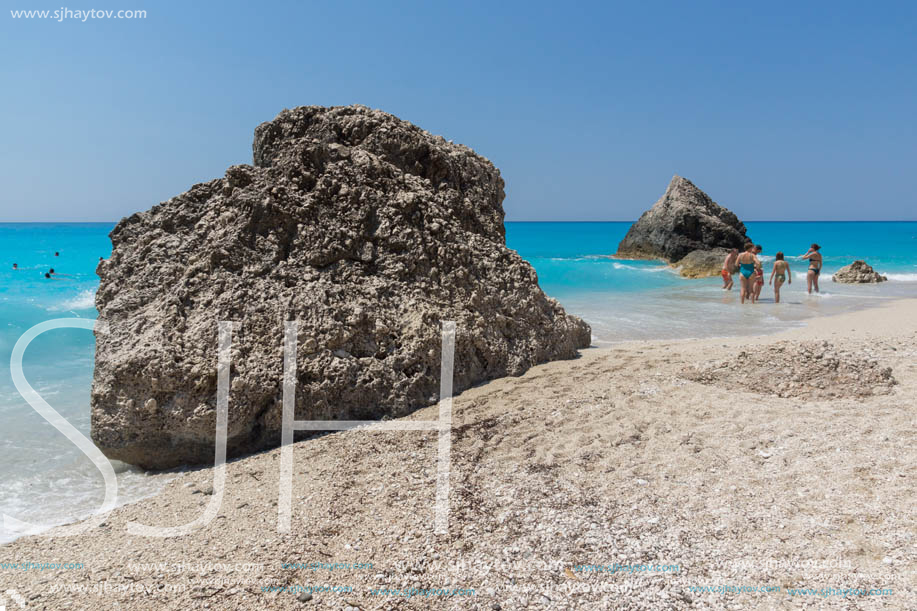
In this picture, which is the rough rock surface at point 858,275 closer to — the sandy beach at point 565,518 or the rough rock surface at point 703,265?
the rough rock surface at point 703,265

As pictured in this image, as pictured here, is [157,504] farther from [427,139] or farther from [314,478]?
[427,139]

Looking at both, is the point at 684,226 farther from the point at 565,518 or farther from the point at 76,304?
the point at 565,518

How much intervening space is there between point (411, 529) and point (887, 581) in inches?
82.3

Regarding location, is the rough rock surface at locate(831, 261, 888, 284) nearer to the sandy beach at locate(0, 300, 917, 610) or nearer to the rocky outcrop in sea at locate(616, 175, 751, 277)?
the rocky outcrop in sea at locate(616, 175, 751, 277)

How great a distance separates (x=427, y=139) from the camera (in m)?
6.09

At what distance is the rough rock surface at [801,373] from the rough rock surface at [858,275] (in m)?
15.4

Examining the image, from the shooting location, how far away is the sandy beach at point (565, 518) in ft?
8.00

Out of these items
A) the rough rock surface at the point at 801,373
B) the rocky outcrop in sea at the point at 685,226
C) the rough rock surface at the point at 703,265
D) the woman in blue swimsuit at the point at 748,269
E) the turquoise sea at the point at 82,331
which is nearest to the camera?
the turquoise sea at the point at 82,331

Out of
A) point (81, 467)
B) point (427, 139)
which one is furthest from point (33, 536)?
point (427, 139)

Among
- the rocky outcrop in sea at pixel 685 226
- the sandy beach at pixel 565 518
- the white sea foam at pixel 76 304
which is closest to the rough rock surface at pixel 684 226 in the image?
the rocky outcrop in sea at pixel 685 226

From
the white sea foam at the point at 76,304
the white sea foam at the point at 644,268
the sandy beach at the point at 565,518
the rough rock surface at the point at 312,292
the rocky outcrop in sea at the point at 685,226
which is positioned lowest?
the sandy beach at the point at 565,518

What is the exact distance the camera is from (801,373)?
503 cm

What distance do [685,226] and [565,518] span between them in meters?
29.8

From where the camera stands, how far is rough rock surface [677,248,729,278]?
79.6 ft
